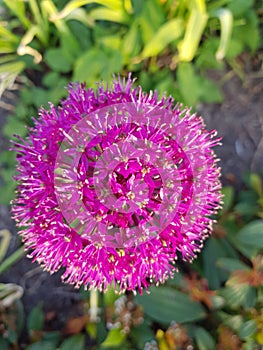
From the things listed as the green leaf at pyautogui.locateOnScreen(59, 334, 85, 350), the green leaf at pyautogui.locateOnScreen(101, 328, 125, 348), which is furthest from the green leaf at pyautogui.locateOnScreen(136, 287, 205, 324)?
the green leaf at pyautogui.locateOnScreen(59, 334, 85, 350)

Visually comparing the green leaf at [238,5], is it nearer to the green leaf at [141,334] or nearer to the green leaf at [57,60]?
the green leaf at [57,60]

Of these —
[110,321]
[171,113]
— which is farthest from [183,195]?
[110,321]

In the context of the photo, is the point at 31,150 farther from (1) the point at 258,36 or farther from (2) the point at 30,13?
(1) the point at 258,36

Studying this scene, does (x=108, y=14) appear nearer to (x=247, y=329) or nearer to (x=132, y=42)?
(x=132, y=42)

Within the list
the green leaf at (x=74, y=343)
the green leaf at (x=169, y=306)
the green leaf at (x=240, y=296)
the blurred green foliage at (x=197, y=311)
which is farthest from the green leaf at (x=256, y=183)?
the green leaf at (x=74, y=343)

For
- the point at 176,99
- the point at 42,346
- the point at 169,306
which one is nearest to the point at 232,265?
the point at 169,306

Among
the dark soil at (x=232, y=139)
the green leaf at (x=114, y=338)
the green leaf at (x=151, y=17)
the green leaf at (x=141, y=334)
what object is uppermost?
the green leaf at (x=151, y=17)

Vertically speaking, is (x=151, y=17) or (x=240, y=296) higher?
(x=151, y=17)
